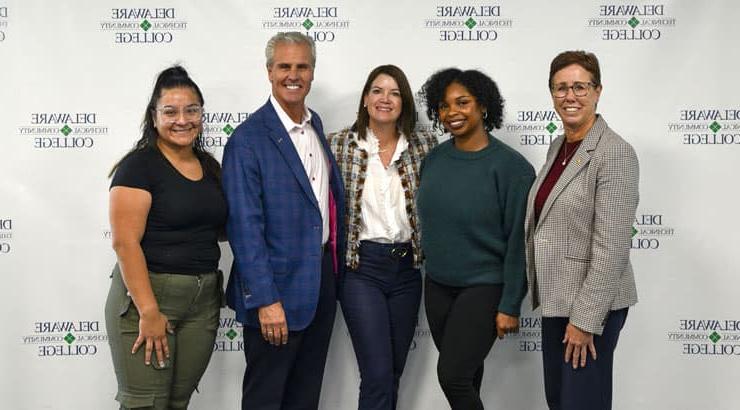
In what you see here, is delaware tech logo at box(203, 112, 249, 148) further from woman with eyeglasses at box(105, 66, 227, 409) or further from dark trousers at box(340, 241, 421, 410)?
dark trousers at box(340, 241, 421, 410)

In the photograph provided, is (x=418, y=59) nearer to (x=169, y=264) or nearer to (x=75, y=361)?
(x=169, y=264)

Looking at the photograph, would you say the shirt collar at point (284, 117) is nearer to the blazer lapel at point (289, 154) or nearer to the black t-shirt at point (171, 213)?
the blazer lapel at point (289, 154)

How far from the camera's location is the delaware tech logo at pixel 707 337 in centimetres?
281

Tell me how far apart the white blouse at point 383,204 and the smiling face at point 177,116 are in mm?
661

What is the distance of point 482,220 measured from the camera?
217 cm

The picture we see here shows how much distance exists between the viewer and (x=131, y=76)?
279 cm

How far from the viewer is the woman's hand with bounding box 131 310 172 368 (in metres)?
1.88

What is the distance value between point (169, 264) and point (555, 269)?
1.20 meters

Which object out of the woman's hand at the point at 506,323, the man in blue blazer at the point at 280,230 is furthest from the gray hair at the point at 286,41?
the woman's hand at the point at 506,323

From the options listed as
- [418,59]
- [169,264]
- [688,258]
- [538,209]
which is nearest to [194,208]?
[169,264]

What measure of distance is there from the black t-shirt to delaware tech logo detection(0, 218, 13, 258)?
122 centimetres

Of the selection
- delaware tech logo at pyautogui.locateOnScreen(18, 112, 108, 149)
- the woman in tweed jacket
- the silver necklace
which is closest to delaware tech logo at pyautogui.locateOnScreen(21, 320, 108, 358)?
delaware tech logo at pyautogui.locateOnScreen(18, 112, 108, 149)

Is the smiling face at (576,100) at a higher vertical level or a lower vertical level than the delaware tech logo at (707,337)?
higher

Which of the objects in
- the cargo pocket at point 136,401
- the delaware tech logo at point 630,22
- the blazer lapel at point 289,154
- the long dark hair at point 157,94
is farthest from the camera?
the delaware tech logo at point 630,22
